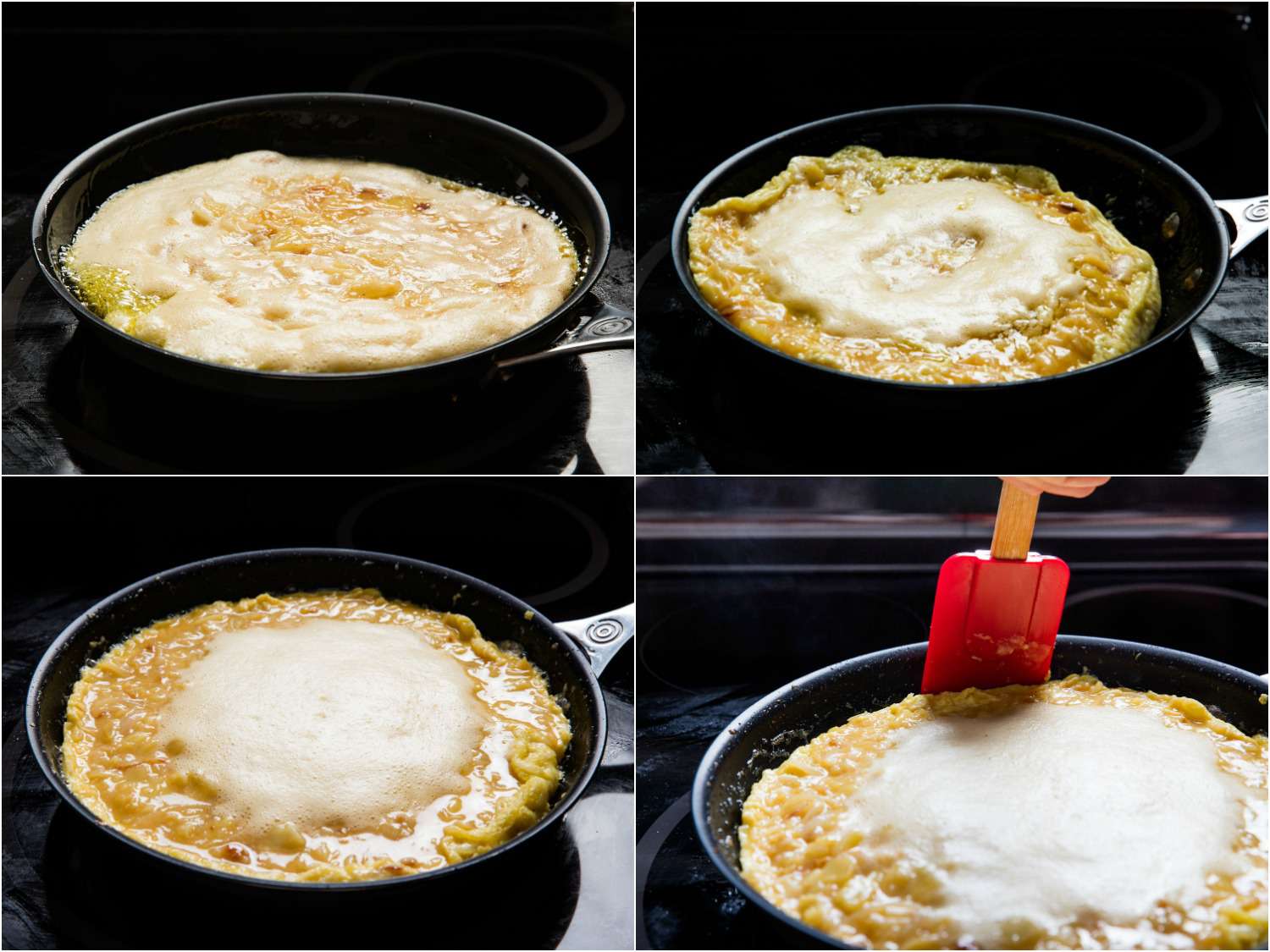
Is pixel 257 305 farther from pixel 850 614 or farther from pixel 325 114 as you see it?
pixel 850 614

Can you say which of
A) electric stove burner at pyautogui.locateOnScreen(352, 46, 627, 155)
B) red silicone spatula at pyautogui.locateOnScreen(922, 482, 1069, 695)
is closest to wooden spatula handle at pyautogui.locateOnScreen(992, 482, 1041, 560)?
red silicone spatula at pyautogui.locateOnScreen(922, 482, 1069, 695)

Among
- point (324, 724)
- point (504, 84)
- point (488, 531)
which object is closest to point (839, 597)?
point (488, 531)

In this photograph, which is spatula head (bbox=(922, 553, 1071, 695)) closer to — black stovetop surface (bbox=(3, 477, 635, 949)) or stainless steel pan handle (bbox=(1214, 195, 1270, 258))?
black stovetop surface (bbox=(3, 477, 635, 949))

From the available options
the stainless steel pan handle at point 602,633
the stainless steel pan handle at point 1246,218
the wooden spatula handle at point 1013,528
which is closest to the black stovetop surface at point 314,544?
the stainless steel pan handle at point 602,633

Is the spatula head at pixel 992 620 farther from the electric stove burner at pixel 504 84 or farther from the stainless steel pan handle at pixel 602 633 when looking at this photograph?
the electric stove burner at pixel 504 84

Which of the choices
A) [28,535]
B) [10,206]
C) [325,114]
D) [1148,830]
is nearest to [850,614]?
[1148,830]

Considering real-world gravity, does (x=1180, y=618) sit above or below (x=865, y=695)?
below

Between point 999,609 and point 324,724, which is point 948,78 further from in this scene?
point 324,724
